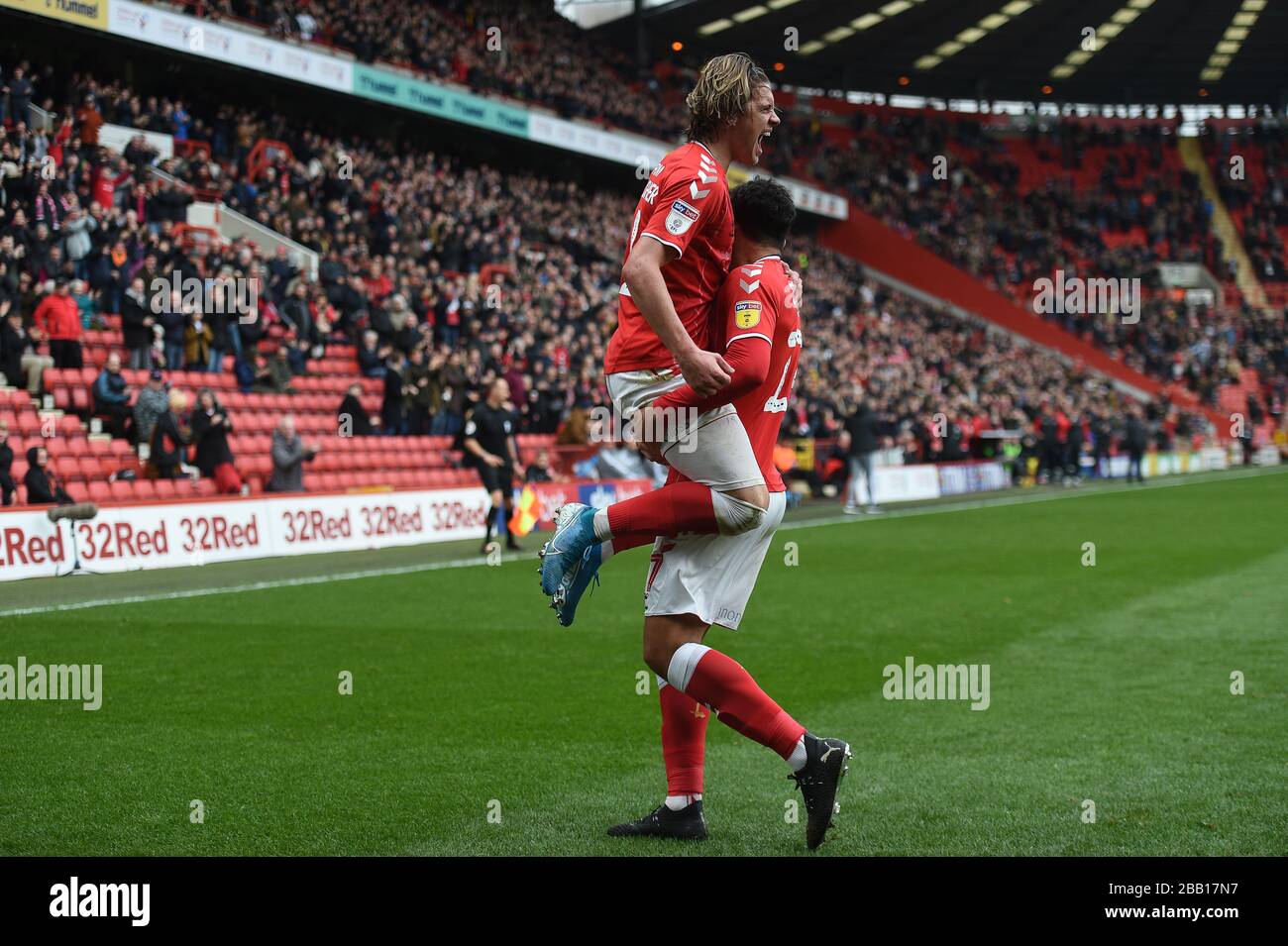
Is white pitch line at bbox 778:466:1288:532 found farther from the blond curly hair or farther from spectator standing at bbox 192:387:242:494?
the blond curly hair

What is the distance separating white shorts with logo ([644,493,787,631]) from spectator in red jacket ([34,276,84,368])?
53.7ft

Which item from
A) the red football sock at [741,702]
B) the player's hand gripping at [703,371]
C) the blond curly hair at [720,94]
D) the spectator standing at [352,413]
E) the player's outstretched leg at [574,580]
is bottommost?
the red football sock at [741,702]

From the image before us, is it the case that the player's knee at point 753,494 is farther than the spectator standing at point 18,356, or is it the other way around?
the spectator standing at point 18,356

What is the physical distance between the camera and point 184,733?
21.9 ft

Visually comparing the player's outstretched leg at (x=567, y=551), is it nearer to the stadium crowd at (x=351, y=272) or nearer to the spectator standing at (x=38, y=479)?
the spectator standing at (x=38, y=479)

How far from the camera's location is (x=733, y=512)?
184 inches

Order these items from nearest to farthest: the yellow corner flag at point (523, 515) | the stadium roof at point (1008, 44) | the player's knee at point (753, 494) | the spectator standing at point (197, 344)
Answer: the player's knee at point (753, 494), the yellow corner flag at point (523, 515), the spectator standing at point (197, 344), the stadium roof at point (1008, 44)

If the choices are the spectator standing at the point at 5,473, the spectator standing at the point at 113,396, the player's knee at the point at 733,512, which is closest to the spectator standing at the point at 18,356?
the spectator standing at the point at 113,396

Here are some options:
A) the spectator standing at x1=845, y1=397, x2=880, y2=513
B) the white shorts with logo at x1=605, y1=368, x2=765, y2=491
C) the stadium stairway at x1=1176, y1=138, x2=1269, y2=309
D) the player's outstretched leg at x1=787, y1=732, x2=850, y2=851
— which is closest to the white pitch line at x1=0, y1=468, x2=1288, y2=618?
the spectator standing at x1=845, y1=397, x2=880, y2=513

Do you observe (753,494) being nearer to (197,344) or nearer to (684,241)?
(684,241)

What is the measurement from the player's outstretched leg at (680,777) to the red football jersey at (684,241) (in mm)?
1216

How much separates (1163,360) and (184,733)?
54107 mm

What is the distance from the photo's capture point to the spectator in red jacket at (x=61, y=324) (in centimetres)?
1884

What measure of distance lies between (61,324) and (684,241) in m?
16.9
